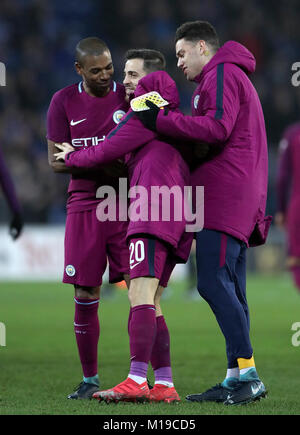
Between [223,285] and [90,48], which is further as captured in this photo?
[90,48]

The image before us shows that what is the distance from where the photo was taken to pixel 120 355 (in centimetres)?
700

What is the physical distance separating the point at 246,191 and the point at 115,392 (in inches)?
51.1

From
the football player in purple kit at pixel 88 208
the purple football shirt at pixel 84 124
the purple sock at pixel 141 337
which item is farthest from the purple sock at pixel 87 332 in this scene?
the purple sock at pixel 141 337

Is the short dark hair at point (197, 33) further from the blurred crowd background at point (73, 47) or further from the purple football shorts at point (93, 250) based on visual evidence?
the blurred crowd background at point (73, 47)

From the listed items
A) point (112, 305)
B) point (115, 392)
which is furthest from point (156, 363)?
point (112, 305)

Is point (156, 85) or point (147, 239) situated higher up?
point (156, 85)

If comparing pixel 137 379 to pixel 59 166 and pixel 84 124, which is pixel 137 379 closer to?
pixel 59 166

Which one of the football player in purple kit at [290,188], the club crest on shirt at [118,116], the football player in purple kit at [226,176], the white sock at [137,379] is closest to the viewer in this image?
the white sock at [137,379]

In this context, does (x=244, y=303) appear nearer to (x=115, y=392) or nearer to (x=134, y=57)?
(x=115, y=392)

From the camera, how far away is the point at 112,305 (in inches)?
486

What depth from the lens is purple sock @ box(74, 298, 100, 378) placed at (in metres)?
5.20

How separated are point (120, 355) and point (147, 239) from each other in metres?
2.62

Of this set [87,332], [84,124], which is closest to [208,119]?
[84,124]

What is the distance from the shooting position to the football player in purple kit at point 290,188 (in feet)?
33.7
